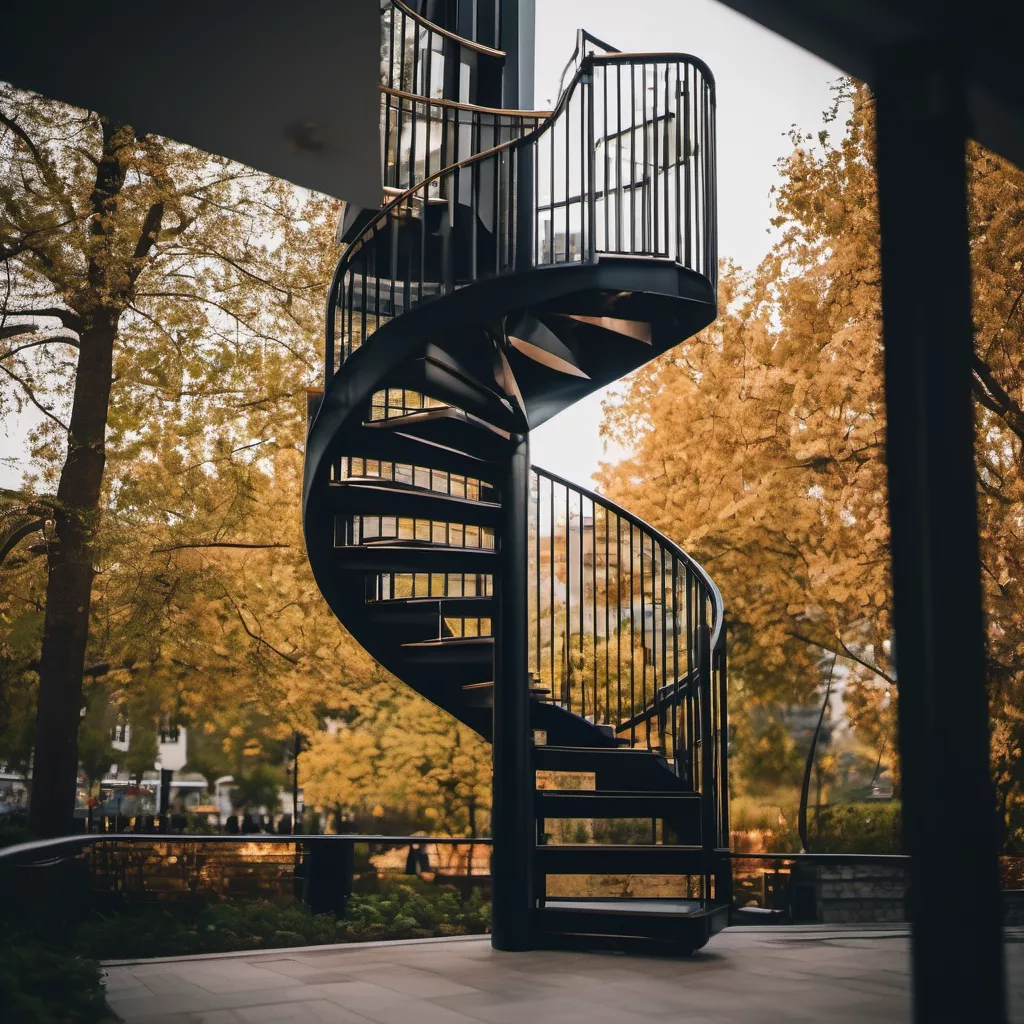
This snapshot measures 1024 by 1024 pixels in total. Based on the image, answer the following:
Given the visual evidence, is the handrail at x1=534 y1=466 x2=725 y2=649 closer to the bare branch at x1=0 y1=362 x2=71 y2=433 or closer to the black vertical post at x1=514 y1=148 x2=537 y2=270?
the black vertical post at x1=514 y1=148 x2=537 y2=270

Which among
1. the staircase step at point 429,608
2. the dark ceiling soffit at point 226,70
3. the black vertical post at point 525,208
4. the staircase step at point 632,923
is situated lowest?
the staircase step at point 632,923

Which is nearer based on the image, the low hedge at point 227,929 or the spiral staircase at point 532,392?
the spiral staircase at point 532,392

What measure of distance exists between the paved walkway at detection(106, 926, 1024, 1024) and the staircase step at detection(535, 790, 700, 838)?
2.23 ft

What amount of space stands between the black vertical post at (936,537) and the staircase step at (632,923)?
3.11m

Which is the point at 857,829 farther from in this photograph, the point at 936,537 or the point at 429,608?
the point at 936,537

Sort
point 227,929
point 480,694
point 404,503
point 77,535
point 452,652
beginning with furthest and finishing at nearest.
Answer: point 77,535 → point 480,694 → point 452,652 → point 227,929 → point 404,503

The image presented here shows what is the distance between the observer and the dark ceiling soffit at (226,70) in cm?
306

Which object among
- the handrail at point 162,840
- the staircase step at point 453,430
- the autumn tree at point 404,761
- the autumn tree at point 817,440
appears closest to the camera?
the handrail at point 162,840

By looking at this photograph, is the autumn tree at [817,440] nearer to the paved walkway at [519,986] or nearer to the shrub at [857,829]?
the shrub at [857,829]

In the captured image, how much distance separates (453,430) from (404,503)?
0.49 m

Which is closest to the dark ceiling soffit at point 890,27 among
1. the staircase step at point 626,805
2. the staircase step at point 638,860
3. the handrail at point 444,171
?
the handrail at point 444,171

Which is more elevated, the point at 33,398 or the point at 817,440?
the point at 33,398

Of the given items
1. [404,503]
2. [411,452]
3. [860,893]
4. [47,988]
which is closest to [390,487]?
[404,503]

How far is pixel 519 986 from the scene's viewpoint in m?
4.44
